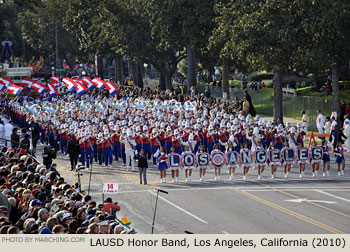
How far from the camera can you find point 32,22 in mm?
93750

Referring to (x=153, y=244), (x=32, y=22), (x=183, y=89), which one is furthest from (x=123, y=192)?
(x=32, y=22)

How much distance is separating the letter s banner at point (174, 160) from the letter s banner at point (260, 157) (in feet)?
10.1

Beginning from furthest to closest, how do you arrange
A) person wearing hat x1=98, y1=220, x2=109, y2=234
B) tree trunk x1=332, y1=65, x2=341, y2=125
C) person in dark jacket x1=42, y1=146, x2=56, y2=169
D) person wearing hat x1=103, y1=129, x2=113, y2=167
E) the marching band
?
tree trunk x1=332, y1=65, x2=341, y2=125
person wearing hat x1=103, y1=129, x2=113, y2=167
the marching band
person in dark jacket x1=42, y1=146, x2=56, y2=169
person wearing hat x1=98, y1=220, x2=109, y2=234

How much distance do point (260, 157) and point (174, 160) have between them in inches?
135

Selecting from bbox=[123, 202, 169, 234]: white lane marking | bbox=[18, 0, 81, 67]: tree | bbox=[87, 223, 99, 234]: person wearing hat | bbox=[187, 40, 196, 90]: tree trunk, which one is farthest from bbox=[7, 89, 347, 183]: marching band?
bbox=[18, 0, 81, 67]: tree

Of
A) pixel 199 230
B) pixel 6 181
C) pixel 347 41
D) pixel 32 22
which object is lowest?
pixel 199 230

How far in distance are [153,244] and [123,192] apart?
49.8 ft

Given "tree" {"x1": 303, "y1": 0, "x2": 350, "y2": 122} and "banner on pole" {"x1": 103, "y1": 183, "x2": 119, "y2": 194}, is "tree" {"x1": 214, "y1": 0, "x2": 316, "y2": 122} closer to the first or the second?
"tree" {"x1": 303, "y1": 0, "x2": 350, "y2": 122}

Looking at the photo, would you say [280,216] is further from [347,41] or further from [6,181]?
[347,41]

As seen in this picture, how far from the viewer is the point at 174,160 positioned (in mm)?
27766

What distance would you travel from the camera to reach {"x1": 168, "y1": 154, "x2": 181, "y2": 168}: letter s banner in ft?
90.9

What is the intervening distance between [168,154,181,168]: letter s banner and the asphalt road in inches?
28.9

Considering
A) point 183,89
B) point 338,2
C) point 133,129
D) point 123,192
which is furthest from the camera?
point 183,89

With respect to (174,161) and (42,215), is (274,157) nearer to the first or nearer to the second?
(174,161)
